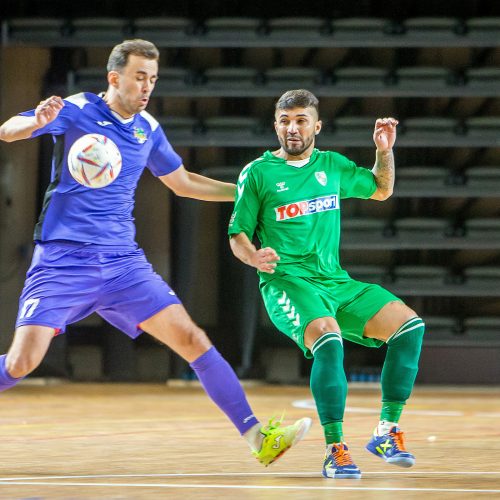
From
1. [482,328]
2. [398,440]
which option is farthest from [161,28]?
[398,440]

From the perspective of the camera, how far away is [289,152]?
15.5ft

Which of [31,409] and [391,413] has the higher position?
[391,413]

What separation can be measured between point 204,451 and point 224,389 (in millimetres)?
854

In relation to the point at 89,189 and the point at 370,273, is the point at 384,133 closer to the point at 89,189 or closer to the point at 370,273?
the point at 89,189

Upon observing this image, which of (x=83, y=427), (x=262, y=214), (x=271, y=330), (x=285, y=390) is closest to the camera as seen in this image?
(x=262, y=214)

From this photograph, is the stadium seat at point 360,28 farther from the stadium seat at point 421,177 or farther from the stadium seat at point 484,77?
the stadium seat at point 421,177

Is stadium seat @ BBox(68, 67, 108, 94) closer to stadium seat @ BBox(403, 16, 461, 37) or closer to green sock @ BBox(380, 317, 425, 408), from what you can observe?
stadium seat @ BBox(403, 16, 461, 37)

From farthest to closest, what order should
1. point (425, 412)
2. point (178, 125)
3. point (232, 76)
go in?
1. point (232, 76)
2. point (178, 125)
3. point (425, 412)

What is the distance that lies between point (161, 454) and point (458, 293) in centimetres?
580

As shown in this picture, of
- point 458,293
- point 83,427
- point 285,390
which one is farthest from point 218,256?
point 83,427

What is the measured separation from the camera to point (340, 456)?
13.7 ft

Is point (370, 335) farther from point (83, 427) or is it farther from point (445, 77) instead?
point (445, 77)

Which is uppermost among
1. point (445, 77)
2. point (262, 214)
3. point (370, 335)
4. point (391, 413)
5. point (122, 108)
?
point (445, 77)

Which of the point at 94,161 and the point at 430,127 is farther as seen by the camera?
the point at 430,127
